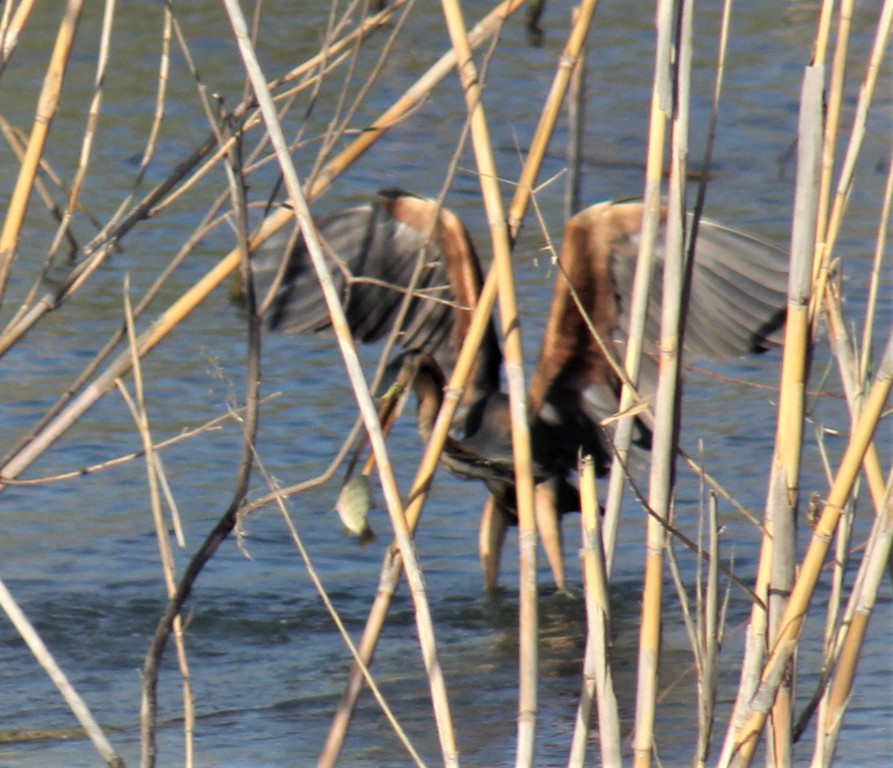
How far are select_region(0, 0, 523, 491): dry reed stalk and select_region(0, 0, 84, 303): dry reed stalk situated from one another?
0.35 ft

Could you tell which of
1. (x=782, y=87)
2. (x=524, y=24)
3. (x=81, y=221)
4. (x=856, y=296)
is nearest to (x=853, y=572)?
(x=856, y=296)

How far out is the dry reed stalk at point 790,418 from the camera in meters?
1.62

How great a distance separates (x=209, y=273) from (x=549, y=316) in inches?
106

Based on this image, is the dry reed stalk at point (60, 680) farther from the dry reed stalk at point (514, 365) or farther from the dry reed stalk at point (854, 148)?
the dry reed stalk at point (854, 148)

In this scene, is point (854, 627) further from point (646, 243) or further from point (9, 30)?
point (9, 30)

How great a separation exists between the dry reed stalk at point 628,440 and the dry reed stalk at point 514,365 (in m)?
0.10

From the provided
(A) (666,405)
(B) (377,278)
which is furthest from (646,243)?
(B) (377,278)

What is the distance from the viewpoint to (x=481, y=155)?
1839mm

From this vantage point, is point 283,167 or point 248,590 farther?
point 248,590

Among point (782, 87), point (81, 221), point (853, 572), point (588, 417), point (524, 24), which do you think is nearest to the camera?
point (853, 572)

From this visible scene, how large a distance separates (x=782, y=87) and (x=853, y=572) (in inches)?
216

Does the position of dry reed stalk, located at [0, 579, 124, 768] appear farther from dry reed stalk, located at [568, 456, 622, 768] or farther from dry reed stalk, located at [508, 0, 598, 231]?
dry reed stalk, located at [508, 0, 598, 231]

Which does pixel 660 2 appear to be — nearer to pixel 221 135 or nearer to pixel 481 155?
pixel 481 155

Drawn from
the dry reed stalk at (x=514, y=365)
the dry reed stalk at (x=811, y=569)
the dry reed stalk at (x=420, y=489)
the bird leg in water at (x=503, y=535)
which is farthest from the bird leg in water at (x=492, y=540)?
the dry reed stalk at (x=811, y=569)
